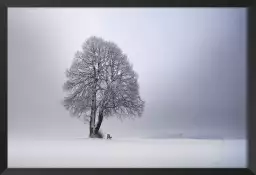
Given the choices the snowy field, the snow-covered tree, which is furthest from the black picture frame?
the snow-covered tree

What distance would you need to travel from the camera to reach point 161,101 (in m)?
3.37

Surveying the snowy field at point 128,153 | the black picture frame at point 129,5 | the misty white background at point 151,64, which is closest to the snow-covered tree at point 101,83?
the misty white background at point 151,64

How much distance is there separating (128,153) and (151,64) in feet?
2.71

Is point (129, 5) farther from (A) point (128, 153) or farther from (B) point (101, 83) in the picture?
(A) point (128, 153)

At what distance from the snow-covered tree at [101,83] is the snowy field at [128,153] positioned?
0.28 meters

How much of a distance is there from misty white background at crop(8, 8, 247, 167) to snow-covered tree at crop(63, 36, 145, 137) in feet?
0.21

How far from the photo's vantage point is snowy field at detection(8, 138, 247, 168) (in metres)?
3.32

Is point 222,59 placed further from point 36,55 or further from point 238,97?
point 36,55

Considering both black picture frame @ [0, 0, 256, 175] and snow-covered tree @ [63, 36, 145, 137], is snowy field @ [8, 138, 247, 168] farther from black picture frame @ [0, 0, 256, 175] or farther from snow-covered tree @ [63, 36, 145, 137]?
snow-covered tree @ [63, 36, 145, 137]

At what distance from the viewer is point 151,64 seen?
3.40 metres

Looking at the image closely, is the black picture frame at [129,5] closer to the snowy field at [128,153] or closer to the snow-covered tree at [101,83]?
the snowy field at [128,153]

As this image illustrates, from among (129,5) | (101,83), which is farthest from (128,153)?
(129,5)

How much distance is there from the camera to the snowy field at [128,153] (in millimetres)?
3316

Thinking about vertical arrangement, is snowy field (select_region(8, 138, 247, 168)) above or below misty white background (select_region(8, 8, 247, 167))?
below
